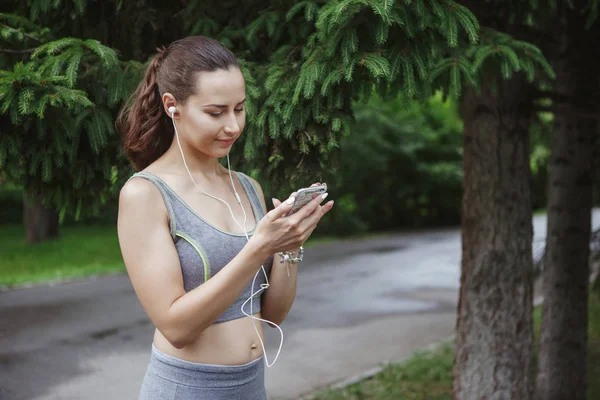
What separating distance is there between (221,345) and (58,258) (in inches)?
563

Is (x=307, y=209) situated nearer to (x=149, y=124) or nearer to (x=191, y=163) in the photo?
(x=191, y=163)

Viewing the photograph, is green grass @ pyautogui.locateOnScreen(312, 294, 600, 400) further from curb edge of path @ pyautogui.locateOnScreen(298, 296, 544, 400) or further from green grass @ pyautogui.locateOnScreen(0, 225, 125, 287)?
green grass @ pyautogui.locateOnScreen(0, 225, 125, 287)

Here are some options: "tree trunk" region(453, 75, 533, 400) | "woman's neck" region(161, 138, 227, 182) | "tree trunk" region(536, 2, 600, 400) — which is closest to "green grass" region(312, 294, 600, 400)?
"tree trunk" region(536, 2, 600, 400)

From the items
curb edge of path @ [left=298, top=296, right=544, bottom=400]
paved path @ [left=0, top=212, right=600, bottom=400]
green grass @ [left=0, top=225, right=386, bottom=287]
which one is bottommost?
green grass @ [left=0, top=225, right=386, bottom=287]

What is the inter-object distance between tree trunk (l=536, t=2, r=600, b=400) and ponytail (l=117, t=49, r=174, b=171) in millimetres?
4378

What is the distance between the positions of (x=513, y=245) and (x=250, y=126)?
2.41m

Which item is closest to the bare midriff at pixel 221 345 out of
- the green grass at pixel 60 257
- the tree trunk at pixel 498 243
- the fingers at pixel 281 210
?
the fingers at pixel 281 210

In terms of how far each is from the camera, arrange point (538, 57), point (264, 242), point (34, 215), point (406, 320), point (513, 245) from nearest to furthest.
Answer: point (264, 242) < point (538, 57) < point (513, 245) < point (406, 320) < point (34, 215)

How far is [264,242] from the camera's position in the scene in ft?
6.24

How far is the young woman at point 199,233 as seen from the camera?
194 cm

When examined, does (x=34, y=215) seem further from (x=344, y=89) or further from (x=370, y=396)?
(x=344, y=89)

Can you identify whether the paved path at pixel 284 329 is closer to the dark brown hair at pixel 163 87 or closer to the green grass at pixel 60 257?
the green grass at pixel 60 257

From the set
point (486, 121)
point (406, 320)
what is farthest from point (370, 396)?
point (406, 320)

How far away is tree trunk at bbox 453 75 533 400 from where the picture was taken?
4723 millimetres
